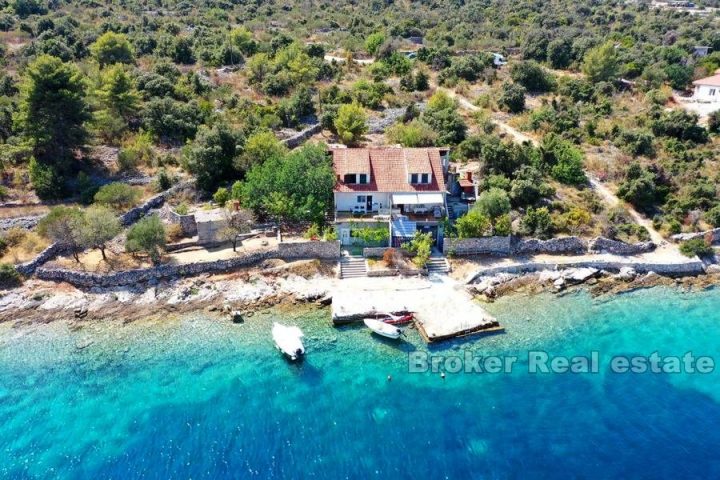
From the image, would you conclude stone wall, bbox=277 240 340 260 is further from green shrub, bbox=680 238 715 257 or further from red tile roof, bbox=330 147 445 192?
green shrub, bbox=680 238 715 257

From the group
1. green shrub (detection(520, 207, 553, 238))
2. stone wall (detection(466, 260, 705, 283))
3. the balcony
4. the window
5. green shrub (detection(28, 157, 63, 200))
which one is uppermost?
green shrub (detection(28, 157, 63, 200))

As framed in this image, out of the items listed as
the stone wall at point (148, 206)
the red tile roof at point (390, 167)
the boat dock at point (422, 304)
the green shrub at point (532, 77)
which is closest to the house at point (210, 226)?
the stone wall at point (148, 206)

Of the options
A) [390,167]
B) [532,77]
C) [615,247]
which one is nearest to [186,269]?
[390,167]

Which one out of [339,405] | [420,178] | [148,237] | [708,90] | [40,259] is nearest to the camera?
[339,405]

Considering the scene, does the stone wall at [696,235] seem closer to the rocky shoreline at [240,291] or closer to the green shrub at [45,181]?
the rocky shoreline at [240,291]

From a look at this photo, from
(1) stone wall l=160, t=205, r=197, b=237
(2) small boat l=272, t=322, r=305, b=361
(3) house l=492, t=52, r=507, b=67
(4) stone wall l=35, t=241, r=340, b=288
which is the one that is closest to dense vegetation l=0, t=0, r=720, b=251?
(3) house l=492, t=52, r=507, b=67

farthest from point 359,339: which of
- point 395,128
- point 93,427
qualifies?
point 395,128

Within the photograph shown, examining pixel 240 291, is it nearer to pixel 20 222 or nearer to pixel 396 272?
pixel 396 272
